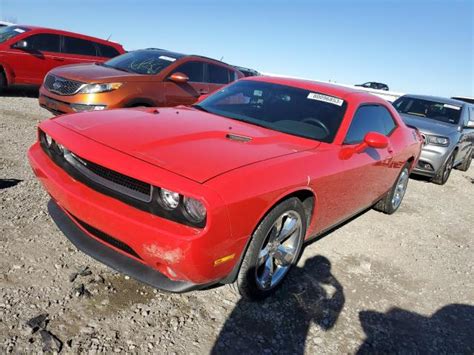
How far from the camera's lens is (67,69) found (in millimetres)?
7023

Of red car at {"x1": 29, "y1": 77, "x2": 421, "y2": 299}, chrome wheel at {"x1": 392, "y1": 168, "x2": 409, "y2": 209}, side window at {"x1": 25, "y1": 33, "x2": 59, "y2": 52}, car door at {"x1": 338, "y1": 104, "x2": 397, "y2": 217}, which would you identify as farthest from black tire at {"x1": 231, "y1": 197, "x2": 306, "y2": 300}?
side window at {"x1": 25, "y1": 33, "x2": 59, "y2": 52}

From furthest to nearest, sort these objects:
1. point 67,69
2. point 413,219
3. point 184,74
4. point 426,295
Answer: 1. point 184,74
2. point 67,69
3. point 413,219
4. point 426,295

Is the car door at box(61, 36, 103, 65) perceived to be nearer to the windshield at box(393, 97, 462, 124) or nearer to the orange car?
the orange car

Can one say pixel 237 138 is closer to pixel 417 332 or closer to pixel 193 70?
pixel 417 332

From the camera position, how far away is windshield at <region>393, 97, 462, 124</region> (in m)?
8.34

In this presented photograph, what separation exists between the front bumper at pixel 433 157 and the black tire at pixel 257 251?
16.4 ft

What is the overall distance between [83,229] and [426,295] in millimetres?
2803

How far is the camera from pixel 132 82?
22.3 ft

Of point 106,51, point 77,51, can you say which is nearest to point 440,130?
point 106,51

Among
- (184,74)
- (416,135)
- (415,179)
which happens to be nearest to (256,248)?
(416,135)

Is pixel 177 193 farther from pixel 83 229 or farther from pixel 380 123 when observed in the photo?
pixel 380 123

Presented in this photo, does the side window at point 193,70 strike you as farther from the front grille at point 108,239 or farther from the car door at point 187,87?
the front grille at point 108,239

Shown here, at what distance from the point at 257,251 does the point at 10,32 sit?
9231 mm

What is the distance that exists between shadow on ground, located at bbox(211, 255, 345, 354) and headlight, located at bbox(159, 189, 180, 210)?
87 centimetres
